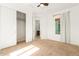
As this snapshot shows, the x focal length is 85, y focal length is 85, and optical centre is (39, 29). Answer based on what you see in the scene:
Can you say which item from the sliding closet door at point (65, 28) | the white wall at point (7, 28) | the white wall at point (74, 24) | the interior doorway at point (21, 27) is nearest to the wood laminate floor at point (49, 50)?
the white wall at point (7, 28)

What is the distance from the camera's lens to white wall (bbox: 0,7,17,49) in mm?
4414

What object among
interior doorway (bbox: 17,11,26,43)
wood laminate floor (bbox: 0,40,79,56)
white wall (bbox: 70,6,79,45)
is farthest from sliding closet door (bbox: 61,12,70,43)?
interior doorway (bbox: 17,11,26,43)

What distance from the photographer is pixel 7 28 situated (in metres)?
4.73

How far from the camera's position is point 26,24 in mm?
6379

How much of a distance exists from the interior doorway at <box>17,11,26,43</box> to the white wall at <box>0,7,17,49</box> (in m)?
0.96

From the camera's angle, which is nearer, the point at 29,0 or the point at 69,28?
the point at 29,0

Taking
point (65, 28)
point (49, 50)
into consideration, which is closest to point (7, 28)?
point (49, 50)

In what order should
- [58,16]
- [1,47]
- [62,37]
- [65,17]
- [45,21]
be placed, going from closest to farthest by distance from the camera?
[1,47] < [65,17] < [62,37] < [58,16] < [45,21]

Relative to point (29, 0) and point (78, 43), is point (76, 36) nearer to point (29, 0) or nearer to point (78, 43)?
point (78, 43)

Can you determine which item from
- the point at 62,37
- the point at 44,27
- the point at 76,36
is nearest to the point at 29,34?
the point at 44,27

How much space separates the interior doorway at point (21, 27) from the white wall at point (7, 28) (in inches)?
37.8

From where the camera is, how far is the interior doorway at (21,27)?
20.2ft

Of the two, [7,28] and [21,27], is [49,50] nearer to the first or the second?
[7,28]

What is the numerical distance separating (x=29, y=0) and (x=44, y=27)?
700 centimetres
